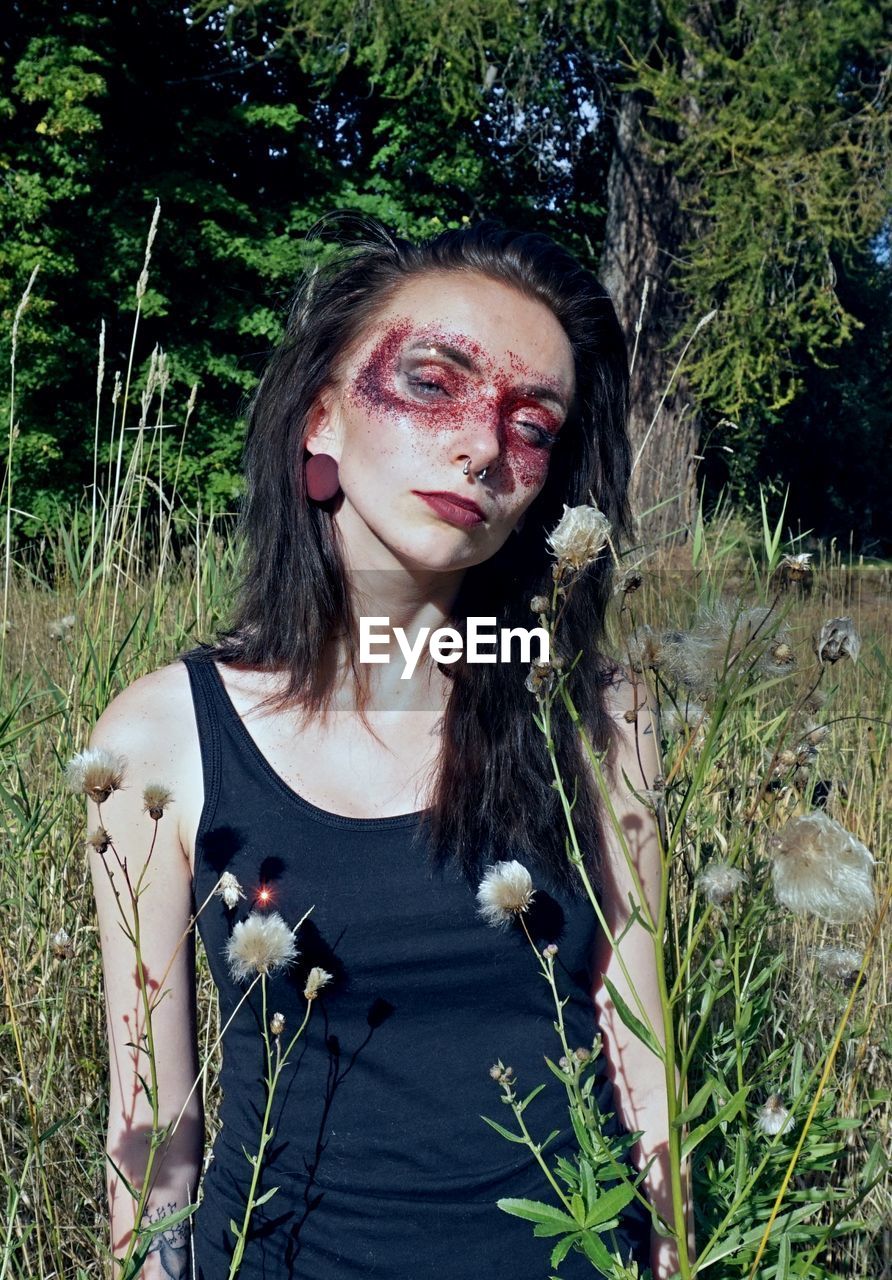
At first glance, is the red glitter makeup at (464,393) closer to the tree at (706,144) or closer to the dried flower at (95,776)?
the dried flower at (95,776)

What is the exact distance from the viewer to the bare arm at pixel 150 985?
1.25 metres

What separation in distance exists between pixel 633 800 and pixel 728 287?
26.9 ft

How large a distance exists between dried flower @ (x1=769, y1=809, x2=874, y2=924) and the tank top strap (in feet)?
2.31

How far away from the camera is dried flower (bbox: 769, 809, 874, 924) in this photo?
86 centimetres

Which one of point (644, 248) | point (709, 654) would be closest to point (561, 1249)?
point (709, 654)

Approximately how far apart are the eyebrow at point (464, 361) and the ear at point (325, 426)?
141 mm

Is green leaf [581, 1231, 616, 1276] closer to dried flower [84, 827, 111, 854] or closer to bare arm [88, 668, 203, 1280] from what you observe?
dried flower [84, 827, 111, 854]

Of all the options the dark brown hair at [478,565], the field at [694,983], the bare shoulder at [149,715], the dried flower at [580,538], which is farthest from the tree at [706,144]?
the dried flower at [580,538]

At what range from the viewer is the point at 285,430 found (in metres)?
1.57

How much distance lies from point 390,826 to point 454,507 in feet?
1.29

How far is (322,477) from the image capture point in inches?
58.8

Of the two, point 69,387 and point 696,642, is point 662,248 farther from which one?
point 696,642

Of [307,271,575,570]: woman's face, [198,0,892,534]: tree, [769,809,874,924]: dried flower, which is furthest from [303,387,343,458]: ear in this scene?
[198,0,892,534]: tree

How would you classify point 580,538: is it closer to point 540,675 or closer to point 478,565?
point 540,675
